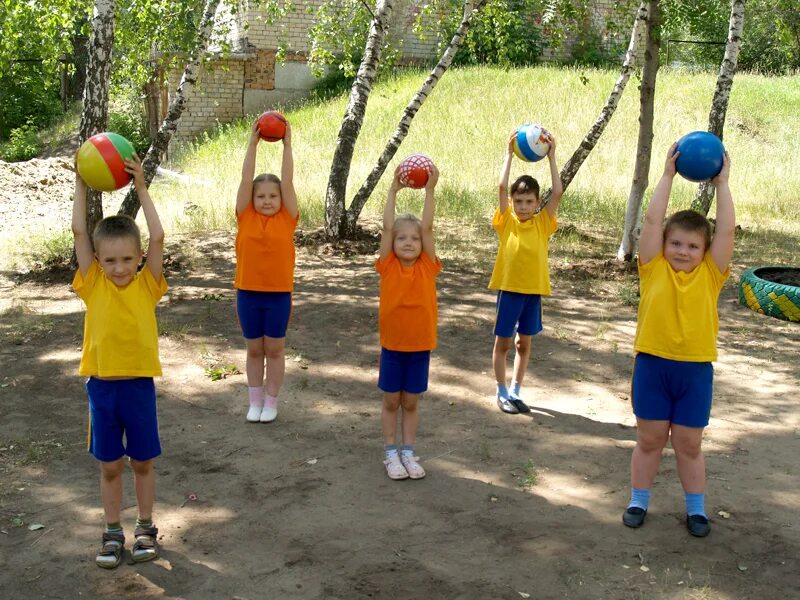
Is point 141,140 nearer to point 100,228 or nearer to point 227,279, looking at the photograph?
point 227,279

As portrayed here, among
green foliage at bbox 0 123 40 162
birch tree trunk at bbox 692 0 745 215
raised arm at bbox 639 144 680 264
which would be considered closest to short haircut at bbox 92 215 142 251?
raised arm at bbox 639 144 680 264

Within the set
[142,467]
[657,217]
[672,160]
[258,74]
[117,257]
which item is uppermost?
[258,74]

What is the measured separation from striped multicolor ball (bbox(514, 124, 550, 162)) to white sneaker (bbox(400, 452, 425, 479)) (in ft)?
8.22

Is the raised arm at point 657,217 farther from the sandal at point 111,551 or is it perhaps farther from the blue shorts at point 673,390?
the sandal at point 111,551

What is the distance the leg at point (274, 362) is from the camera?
6.31m

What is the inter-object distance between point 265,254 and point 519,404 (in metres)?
2.26

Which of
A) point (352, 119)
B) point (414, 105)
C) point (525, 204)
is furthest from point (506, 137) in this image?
point (525, 204)

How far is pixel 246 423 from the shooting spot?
251 inches

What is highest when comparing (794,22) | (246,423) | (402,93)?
(794,22)

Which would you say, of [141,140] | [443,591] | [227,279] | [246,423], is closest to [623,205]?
[227,279]

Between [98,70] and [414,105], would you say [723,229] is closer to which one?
[98,70]

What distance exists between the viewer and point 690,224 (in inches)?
179

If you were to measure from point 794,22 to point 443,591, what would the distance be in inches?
1176

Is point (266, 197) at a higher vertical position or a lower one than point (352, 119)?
lower
